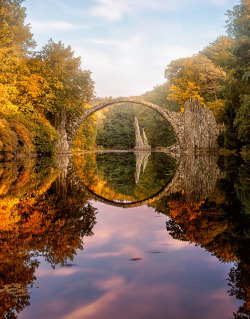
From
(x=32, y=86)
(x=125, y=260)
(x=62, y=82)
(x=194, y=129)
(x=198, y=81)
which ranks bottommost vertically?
(x=125, y=260)

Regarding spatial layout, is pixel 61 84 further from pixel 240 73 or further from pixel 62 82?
pixel 240 73

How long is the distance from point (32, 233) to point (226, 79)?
27728mm

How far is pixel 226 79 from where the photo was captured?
27797 mm

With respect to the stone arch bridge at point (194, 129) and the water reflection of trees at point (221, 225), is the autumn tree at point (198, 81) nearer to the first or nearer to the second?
the stone arch bridge at point (194, 129)

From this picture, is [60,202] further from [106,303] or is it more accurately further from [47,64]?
[47,64]

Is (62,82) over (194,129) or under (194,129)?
over

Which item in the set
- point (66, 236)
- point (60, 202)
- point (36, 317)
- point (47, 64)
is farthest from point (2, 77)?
point (36, 317)

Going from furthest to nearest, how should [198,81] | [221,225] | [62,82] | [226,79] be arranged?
[198,81], [226,79], [62,82], [221,225]

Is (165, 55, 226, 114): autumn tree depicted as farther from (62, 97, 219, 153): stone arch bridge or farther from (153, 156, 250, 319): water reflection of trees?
(153, 156, 250, 319): water reflection of trees

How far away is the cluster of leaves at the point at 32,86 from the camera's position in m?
17.2

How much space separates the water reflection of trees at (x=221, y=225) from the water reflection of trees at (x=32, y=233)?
2.99ft

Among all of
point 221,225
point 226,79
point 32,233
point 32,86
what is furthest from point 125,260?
point 226,79

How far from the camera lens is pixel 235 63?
62.1 feet

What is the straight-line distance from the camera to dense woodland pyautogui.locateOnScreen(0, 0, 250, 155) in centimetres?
1727
